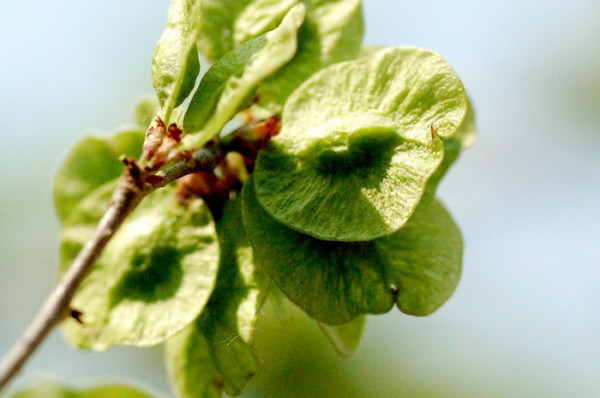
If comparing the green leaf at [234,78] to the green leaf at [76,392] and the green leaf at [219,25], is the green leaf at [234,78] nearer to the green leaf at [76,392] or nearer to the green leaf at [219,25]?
the green leaf at [219,25]

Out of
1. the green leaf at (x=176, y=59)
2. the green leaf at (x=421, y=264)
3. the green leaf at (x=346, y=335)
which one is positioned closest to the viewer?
the green leaf at (x=176, y=59)

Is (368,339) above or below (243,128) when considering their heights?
below

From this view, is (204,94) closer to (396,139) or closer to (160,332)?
(396,139)

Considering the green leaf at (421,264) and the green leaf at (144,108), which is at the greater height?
the green leaf at (144,108)

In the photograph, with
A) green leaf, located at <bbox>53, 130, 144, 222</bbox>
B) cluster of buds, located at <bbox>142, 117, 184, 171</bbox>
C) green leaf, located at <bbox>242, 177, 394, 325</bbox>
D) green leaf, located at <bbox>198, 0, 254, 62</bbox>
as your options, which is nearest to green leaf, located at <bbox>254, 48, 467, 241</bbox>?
green leaf, located at <bbox>242, 177, 394, 325</bbox>

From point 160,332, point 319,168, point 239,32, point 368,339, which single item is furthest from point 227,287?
point 368,339

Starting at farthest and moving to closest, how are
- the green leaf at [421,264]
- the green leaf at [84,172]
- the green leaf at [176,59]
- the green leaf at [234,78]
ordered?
1. the green leaf at [84,172]
2. the green leaf at [421,264]
3. the green leaf at [176,59]
4. the green leaf at [234,78]

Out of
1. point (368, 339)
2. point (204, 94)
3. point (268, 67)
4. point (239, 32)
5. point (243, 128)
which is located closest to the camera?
point (268, 67)

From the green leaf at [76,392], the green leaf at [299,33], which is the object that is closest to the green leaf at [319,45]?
the green leaf at [299,33]
